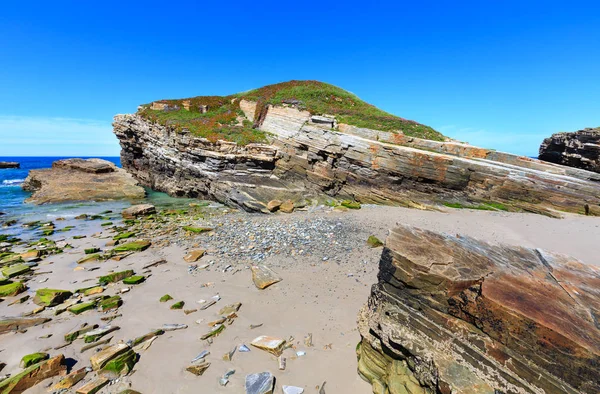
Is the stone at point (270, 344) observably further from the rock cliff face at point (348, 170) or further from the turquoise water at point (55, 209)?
the turquoise water at point (55, 209)

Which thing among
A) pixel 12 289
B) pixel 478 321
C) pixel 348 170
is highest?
pixel 348 170

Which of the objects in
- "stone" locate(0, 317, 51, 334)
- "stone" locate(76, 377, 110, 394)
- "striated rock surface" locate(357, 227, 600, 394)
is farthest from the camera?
"stone" locate(0, 317, 51, 334)

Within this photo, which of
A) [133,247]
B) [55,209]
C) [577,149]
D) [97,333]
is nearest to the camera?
[97,333]

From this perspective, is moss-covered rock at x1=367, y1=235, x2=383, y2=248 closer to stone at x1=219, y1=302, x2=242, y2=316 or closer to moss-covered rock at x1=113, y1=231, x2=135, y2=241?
stone at x1=219, y1=302, x2=242, y2=316

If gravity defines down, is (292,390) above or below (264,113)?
below

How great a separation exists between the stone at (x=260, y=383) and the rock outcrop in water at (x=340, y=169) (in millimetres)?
14418

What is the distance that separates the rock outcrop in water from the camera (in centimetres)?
Result: 1641

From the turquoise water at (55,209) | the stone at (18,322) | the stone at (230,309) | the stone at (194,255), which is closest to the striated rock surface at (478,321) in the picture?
the stone at (230,309)

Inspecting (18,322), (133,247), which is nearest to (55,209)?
(133,247)

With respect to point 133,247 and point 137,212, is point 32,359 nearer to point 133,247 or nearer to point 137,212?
point 133,247

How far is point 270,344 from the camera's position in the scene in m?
5.81

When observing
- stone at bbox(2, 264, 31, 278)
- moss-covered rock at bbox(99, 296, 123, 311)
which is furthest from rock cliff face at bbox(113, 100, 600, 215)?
stone at bbox(2, 264, 31, 278)

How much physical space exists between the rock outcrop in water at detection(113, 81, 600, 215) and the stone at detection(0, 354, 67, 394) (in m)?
14.2

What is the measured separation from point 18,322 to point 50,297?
1.20 m
